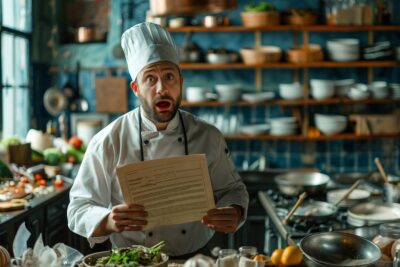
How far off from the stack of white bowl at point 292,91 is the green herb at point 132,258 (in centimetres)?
382

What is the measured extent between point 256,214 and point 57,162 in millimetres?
1752

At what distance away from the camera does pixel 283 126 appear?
17.9 feet

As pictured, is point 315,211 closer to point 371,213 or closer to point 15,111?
point 371,213

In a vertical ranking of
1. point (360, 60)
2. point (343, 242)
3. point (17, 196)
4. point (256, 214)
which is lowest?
point (256, 214)

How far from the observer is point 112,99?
19.0 ft

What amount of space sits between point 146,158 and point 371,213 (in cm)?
141

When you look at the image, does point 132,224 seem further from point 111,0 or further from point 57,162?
point 111,0

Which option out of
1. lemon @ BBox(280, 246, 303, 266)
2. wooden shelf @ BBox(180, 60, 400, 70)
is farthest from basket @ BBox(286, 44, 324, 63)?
lemon @ BBox(280, 246, 303, 266)

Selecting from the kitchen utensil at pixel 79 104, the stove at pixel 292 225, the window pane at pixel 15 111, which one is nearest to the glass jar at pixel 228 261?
the stove at pixel 292 225

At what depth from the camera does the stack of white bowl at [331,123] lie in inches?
212

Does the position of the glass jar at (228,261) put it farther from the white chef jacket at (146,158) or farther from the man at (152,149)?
the white chef jacket at (146,158)

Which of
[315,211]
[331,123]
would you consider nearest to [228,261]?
[315,211]

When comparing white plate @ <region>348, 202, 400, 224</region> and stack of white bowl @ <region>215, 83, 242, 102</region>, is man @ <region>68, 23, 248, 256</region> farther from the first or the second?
stack of white bowl @ <region>215, 83, 242, 102</region>

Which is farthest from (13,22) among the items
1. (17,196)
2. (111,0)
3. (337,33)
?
(337,33)
